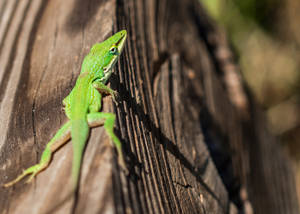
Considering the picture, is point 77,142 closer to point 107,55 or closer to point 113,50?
point 113,50

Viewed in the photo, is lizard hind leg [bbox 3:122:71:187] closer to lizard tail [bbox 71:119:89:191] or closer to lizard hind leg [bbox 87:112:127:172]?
lizard tail [bbox 71:119:89:191]

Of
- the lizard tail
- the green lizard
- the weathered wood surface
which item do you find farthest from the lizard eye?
the lizard tail

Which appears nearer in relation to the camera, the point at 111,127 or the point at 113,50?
the point at 111,127

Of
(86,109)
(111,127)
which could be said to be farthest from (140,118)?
(86,109)

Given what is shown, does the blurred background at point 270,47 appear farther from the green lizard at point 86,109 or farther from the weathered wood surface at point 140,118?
the green lizard at point 86,109

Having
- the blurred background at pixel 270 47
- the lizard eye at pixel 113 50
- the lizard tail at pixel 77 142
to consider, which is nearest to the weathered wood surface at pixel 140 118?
the lizard tail at pixel 77 142

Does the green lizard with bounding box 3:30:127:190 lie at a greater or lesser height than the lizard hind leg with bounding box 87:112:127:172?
greater
